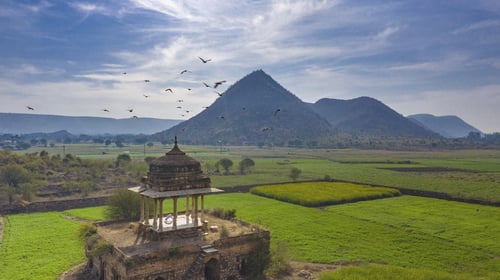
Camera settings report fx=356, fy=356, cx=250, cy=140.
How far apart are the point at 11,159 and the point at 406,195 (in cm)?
8316

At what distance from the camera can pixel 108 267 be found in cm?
2495

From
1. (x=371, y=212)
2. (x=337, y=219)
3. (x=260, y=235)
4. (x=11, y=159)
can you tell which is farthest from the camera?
(x=11, y=159)

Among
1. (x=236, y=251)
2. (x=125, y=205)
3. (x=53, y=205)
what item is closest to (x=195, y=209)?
(x=236, y=251)

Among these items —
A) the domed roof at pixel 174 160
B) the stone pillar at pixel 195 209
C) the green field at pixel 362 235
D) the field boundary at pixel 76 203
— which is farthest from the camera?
the field boundary at pixel 76 203

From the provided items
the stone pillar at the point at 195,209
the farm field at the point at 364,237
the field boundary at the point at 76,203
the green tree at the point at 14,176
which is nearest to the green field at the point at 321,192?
the farm field at the point at 364,237

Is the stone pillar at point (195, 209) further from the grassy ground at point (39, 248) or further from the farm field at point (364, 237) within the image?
the grassy ground at point (39, 248)

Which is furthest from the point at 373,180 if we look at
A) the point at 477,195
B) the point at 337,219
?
the point at 337,219

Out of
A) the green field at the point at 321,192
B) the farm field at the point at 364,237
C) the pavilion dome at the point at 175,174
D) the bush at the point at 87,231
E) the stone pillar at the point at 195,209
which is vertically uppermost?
the pavilion dome at the point at 175,174

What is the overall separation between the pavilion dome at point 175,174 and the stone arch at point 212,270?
5.80 m

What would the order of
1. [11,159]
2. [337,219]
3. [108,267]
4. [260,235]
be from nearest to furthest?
[108,267]
[260,235]
[337,219]
[11,159]

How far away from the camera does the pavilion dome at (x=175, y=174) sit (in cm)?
2670

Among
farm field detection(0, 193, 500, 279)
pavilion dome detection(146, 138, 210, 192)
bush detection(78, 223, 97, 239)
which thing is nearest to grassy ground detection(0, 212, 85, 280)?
farm field detection(0, 193, 500, 279)

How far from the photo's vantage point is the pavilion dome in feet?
87.6

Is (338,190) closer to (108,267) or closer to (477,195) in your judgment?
(477,195)
